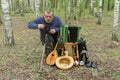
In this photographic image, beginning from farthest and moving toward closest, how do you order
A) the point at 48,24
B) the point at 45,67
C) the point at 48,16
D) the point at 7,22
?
the point at 7,22, the point at 48,24, the point at 48,16, the point at 45,67

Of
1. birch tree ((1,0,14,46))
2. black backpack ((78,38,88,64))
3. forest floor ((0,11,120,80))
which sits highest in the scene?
birch tree ((1,0,14,46))

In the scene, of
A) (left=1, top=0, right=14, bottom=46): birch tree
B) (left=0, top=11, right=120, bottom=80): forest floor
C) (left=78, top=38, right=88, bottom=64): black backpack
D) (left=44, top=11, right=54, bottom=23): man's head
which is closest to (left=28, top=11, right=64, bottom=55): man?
(left=44, top=11, right=54, bottom=23): man's head

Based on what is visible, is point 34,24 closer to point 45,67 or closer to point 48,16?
point 48,16

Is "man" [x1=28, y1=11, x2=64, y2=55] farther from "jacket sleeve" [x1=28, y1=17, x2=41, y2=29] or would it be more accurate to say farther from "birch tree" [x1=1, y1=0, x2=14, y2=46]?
"birch tree" [x1=1, y1=0, x2=14, y2=46]

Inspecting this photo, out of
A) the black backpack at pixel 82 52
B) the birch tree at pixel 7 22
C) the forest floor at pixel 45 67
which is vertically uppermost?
the birch tree at pixel 7 22

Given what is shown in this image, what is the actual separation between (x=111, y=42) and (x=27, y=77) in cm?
586

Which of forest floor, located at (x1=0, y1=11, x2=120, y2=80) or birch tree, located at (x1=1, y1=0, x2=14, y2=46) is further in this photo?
birch tree, located at (x1=1, y1=0, x2=14, y2=46)

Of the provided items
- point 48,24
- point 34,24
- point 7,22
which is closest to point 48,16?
point 48,24

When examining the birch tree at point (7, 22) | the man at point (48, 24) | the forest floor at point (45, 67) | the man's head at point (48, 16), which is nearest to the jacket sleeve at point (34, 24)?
the man at point (48, 24)

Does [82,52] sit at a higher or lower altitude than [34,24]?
lower

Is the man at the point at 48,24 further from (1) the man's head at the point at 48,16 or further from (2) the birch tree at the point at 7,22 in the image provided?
(2) the birch tree at the point at 7,22

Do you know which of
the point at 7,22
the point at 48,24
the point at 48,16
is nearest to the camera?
the point at 48,16

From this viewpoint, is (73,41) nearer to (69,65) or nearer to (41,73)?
(69,65)

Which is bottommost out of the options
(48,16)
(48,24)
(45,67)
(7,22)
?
(45,67)
